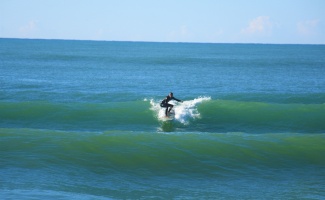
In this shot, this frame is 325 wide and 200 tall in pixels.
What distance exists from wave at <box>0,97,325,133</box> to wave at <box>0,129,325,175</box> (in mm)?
4569

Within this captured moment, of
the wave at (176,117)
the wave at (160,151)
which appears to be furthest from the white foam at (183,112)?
the wave at (160,151)

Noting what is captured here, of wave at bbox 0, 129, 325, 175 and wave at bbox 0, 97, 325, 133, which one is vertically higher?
wave at bbox 0, 97, 325, 133

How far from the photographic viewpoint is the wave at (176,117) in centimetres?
2505

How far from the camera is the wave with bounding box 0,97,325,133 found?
25047 millimetres

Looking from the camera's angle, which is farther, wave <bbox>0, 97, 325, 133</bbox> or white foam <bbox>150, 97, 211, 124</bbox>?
white foam <bbox>150, 97, 211, 124</bbox>

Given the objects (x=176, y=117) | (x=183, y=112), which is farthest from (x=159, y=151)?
(x=183, y=112)

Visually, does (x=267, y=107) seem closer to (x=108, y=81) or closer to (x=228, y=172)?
(x=228, y=172)

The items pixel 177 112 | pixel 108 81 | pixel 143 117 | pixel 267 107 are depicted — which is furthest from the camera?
pixel 108 81

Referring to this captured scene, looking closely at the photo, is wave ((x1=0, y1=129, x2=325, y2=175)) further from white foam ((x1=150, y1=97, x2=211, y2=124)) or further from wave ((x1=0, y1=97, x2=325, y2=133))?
white foam ((x1=150, y1=97, x2=211, y2=124))

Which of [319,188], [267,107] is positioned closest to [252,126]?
[267,107]

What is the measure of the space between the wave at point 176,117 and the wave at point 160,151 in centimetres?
457

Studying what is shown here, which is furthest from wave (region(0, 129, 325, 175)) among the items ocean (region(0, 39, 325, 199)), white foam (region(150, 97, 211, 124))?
white foam (region(150, 97, 211, 124))

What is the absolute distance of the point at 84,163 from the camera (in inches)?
625

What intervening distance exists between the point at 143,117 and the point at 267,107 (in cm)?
812
